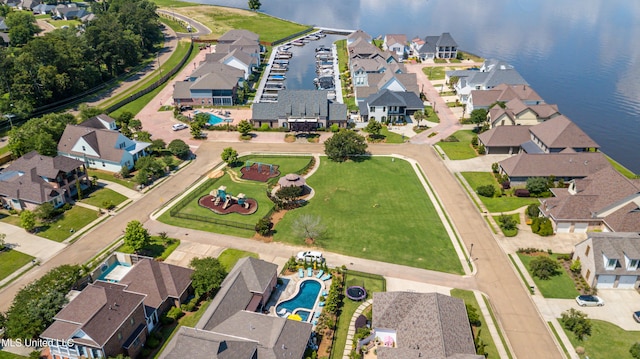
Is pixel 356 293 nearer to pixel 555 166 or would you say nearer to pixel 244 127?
pixel 555 166

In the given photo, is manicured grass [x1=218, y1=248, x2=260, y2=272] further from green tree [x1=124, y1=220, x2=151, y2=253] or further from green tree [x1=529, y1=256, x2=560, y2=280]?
green tree [x1=529, y1=256, x2=560, y2=280]

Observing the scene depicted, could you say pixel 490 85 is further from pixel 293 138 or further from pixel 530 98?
pixel 293 138

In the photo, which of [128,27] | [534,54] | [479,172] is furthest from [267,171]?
[534,54]

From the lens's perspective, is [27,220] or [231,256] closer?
[231,256]

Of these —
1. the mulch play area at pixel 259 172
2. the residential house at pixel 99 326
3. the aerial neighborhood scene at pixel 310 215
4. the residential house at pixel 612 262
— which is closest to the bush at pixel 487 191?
the aerial neighborhood scene at pixel 310 215

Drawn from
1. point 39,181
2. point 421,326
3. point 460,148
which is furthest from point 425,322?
point 39,181

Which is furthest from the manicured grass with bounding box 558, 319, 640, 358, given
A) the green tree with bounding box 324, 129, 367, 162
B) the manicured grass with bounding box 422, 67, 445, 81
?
the manicured grass with bounding box 422, 67, 445, 81
